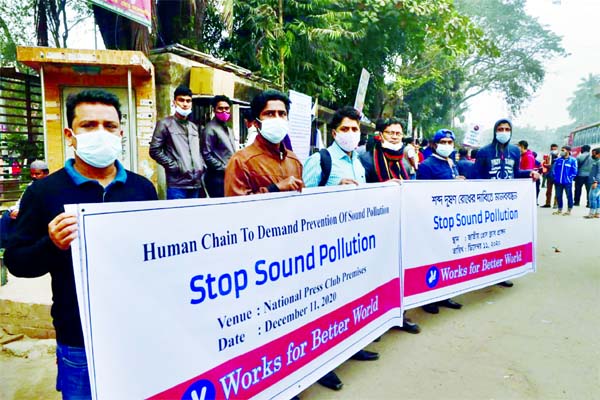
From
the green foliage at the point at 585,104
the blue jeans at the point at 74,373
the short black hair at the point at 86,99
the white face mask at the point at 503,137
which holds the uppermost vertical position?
the green foliage at the point at 585,104

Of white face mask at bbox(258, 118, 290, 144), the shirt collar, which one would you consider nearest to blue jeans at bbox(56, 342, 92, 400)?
the shirt collar

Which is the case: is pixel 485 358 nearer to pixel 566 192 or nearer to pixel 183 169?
pixel 183 169

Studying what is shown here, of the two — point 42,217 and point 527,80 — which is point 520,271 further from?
point 527,80

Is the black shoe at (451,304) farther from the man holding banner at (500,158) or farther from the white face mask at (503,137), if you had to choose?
the white face mask at (503,137)

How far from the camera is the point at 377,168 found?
4.02 meters

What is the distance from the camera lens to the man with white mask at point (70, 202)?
1631mm

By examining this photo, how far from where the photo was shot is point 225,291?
211cm

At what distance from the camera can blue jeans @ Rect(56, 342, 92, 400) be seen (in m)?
1.74

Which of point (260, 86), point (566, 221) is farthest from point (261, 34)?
point (566, 221)

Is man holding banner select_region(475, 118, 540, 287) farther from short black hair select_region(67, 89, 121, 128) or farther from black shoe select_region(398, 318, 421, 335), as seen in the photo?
short black hair select_region(67, 89, 121, 128)

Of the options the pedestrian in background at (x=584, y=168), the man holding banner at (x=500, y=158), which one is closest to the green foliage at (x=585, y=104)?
the pedestrian in background at (x=584, y=168)

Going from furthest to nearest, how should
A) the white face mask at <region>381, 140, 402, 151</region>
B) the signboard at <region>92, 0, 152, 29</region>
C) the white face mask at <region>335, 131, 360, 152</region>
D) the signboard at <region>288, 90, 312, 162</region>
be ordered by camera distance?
the signboard at <region>288, 90, 312, 162</region>
the signboard at <region>92, 0, 152, 29</region>
the white face mask at <region>381, 140, 402, 151</region>
the white face mask at <region>335, 131, 360, 152</region>

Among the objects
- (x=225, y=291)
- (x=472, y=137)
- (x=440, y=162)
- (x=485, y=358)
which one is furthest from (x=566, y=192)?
(x=225, y=291)

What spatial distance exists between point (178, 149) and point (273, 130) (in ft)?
7.00
